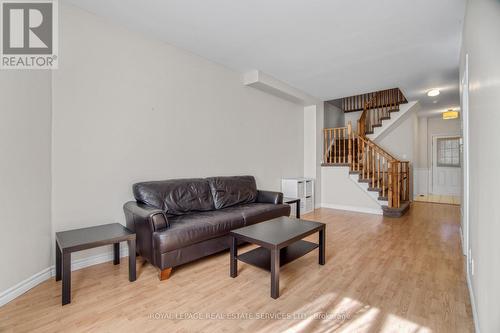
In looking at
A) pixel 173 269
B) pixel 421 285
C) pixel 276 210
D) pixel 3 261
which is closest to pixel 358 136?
pixel 276 210

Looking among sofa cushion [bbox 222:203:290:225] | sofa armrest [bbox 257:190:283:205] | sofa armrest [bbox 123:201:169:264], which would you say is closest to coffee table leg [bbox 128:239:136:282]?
sofa armrest [bbox 123:201:169:264]

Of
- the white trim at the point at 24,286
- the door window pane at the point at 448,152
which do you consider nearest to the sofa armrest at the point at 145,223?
the white trim at the point at 24,286

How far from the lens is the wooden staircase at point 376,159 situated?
510cm

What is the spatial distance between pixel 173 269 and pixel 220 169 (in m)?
1.80

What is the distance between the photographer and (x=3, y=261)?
1.91 m

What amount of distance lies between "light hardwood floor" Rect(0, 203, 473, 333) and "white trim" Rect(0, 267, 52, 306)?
0.25 feet

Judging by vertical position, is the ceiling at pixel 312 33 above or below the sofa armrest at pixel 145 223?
above

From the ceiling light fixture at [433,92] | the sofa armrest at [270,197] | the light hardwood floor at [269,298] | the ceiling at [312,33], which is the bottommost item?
the light hardwood floor at [269,298]

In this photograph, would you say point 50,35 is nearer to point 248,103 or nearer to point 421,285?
point 248,103

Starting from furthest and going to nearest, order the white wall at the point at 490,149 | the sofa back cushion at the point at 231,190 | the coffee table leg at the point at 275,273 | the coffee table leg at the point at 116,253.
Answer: the sofa back cushion at the point at 231,190 < the coffee table leg at the point at 116,253 < the coffee table leg at the point at 275,273 < the white wall at the point at 490,149

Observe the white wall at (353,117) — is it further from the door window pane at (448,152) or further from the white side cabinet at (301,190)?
the white side cabinet at (301,190)

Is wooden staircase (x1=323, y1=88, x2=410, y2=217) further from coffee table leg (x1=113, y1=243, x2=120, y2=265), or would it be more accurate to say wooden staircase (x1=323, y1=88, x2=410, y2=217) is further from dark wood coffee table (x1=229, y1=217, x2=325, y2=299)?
coffee table leg (x1=113, y1=243, x2=120, y2=265)

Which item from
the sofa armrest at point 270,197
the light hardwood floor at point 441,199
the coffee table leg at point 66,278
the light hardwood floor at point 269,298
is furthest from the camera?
the light hardwood floor at point 441,199

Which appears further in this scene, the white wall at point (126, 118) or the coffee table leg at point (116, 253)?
the coffee table leg at point (116, 253)
